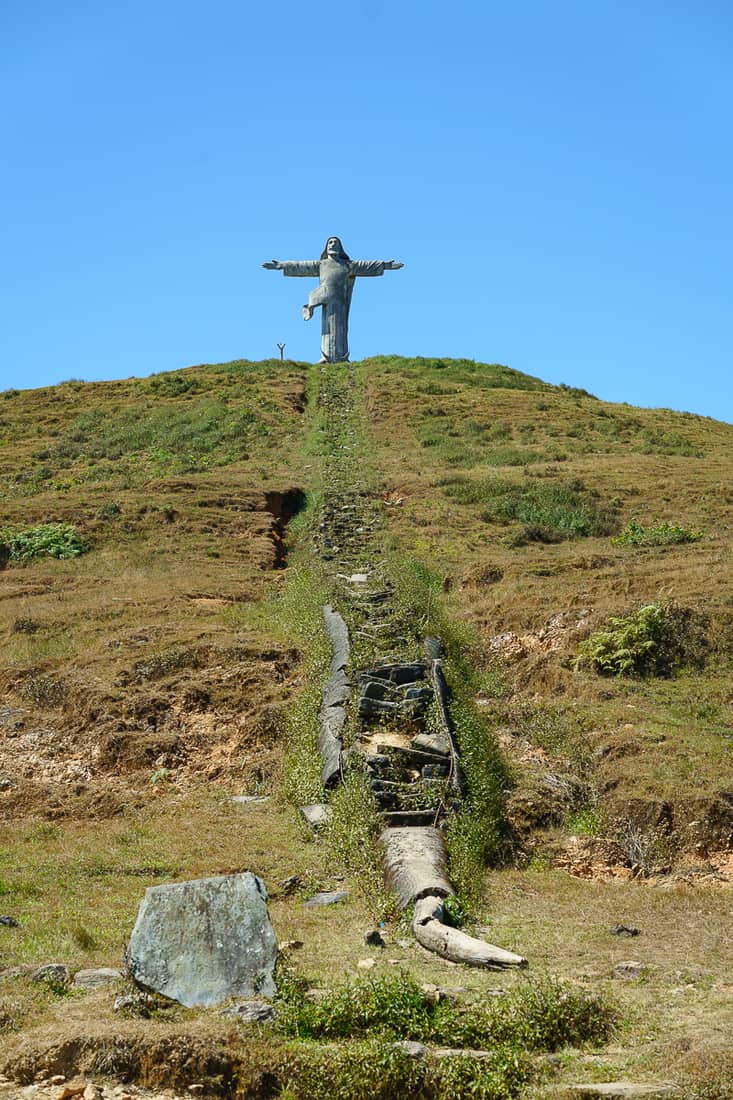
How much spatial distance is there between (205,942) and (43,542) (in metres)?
17.8

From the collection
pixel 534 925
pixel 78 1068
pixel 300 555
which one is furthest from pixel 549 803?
pixel 300 555

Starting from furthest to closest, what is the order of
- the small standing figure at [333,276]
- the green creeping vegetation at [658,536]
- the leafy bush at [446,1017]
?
the small standing figure at [333,276] < the green creeping vegetation at [658,536] < the leafy bush at [446,1017]

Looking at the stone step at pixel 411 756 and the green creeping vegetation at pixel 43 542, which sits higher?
the green creeping vegetation at pixel 43 542

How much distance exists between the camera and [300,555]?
76.0 feet

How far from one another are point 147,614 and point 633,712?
26.8 ft

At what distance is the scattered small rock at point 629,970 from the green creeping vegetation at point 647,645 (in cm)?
751

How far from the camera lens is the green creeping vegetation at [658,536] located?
22.2m

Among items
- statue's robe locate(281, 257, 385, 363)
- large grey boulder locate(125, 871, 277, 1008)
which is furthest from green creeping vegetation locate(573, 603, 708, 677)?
statue's robe locate(281, 257, 385, 363)

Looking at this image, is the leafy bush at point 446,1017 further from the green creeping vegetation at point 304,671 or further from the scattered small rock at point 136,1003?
Answer: the green creeping vegetation at point 304,671

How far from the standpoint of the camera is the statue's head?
4375 centimetres

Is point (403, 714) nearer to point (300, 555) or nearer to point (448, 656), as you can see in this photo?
point (448, 656)

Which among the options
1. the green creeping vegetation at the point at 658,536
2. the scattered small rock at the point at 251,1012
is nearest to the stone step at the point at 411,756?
the scattered small rock at the point at 251,1012

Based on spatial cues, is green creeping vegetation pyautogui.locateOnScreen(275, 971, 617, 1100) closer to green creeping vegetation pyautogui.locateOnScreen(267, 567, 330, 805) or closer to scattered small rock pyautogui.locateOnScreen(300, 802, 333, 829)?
scattered small rock pyautogui.locateOnScreen(300, 802, 333, 829)

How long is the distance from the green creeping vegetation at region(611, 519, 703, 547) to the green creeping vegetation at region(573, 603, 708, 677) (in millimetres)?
6464
